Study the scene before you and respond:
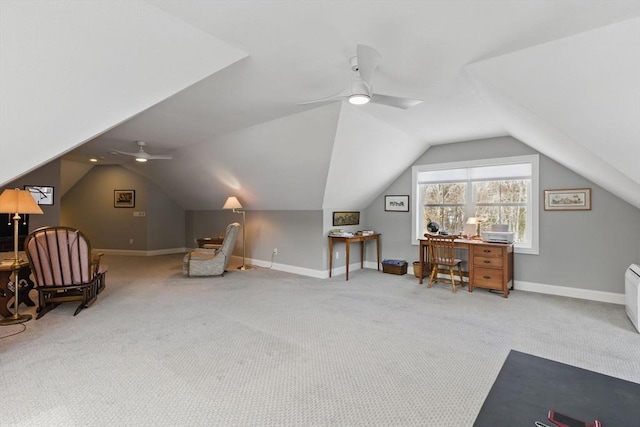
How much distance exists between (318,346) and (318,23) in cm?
263

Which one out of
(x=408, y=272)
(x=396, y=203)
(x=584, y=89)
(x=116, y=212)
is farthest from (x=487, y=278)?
(x=116, y=212)

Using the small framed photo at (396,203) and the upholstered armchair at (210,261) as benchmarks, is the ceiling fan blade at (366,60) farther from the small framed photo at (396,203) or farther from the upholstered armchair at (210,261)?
the upholstered armchair at (210,261)

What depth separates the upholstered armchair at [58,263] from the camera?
342cm

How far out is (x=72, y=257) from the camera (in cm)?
355

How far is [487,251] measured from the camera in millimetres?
4527

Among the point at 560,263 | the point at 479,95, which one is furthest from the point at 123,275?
the point at 560,263

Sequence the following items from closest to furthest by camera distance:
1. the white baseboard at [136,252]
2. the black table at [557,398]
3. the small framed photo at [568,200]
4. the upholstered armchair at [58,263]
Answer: the black table at [557,398]
the upholstered armchair at [58,263]
the small framed photo at [568,200]
the white baseboard at [136,252]

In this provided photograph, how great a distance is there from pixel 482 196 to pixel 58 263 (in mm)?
6082

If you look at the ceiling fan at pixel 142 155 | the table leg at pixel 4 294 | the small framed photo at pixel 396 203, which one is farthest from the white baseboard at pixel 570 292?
the table leg at pixel 4 294

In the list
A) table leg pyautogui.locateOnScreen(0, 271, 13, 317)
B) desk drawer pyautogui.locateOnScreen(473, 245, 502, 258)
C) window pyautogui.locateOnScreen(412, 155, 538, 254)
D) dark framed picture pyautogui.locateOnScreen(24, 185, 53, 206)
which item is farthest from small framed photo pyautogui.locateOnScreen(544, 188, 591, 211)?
dark framed picture pyautogui.locateOnScreen(24, 185, 53, 206)

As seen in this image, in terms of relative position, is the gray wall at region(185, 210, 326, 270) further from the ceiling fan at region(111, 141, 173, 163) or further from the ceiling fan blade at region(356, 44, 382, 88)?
the ceiling fan blade at region(356, 44, 382, 88)

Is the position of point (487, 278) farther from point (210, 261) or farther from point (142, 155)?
point (142, 155)

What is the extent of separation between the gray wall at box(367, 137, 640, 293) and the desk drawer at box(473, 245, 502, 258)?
0.68 m

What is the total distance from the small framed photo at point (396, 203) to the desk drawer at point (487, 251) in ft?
5.37
